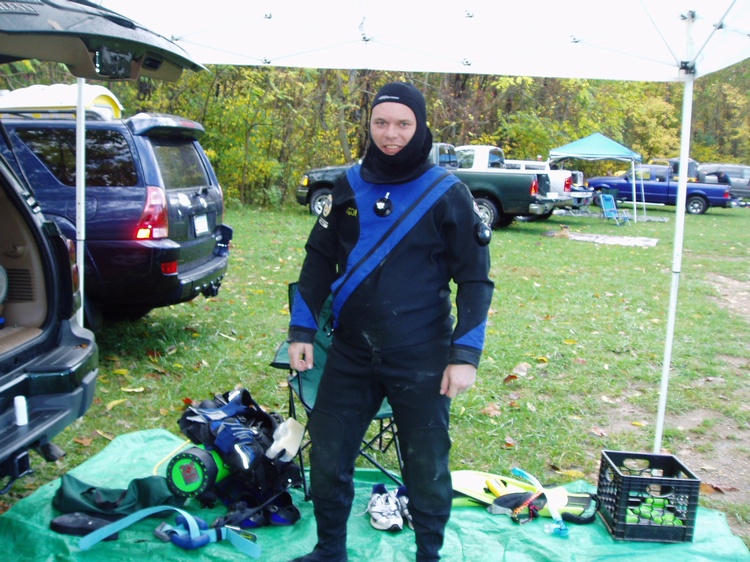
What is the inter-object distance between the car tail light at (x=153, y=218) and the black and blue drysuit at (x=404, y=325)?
2623mm

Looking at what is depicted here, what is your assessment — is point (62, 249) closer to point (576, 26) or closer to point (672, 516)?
point (576, 26)

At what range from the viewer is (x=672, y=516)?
3230 millimetres

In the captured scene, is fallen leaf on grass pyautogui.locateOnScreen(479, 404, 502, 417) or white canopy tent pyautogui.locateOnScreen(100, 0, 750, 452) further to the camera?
fallen leaf on grass pyautogui.locateOnScreen(479, 404, 502, 417)

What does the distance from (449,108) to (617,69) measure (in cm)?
1837

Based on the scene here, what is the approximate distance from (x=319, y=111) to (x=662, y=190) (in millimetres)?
11978

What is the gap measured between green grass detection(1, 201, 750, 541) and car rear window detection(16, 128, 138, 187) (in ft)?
4.53

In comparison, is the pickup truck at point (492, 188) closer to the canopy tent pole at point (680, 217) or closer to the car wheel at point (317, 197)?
the car wheel at point (317, 197)

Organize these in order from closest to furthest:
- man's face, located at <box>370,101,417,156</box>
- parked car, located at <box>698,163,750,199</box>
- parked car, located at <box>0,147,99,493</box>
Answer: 1. man's face, located at <box>370,101,417,156</box>
2. parked car, located at <box>0,147,99,493</box>
3. parked car, located at <box>698,163,750,199</box>

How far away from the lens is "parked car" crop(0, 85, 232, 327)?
488 centimetres

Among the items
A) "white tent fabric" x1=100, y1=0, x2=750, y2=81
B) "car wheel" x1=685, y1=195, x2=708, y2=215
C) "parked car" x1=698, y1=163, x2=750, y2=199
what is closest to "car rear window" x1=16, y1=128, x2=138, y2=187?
"white tent fabric" x1=100, y1=0, x2=750, y2=81

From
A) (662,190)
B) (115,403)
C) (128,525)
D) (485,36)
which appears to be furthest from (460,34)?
(662,190)

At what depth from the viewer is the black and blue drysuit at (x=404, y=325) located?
2.49 meters

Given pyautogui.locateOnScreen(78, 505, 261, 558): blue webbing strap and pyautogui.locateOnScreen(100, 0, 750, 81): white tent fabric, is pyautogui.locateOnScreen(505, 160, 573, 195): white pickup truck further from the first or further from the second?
pyautogui.locateOnScreen(78, 505, 261, 558): blue webbing strap

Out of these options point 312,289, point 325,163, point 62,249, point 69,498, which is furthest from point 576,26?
point 325,163
